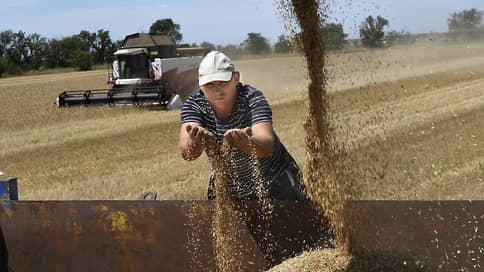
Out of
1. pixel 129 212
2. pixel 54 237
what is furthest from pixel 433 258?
pixel 54 237

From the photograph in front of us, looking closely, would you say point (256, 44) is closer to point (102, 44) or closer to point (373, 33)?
point (373, 33)

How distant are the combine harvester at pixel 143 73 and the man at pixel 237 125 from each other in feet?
40.5

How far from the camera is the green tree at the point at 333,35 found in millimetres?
2779

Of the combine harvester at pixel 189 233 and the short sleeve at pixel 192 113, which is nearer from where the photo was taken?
the combine harvester at pixel 189 233

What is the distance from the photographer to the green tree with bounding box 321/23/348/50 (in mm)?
2779

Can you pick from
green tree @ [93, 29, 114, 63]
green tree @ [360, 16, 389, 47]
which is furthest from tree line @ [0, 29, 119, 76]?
green tree @ [360, 16, 389, 47]

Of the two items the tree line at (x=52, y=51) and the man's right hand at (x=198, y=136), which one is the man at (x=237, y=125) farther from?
the tree line at (x=52, y=51)

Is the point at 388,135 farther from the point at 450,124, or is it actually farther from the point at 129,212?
the point at 129,212

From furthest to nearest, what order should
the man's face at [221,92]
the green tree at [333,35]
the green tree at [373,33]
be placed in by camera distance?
the green tree at [373,33] < the green tree at [333,35] < the man's face at [221,92]

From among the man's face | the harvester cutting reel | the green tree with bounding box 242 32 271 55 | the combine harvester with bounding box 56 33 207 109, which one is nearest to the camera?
the man's face

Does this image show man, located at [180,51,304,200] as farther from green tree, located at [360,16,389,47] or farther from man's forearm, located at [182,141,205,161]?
green tree, located at [360,16,389,47]

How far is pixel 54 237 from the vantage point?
2.81 m

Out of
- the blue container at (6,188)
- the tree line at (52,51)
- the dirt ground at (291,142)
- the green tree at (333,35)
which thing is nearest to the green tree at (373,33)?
the dirt ground at (291,142)

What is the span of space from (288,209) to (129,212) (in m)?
0.81
